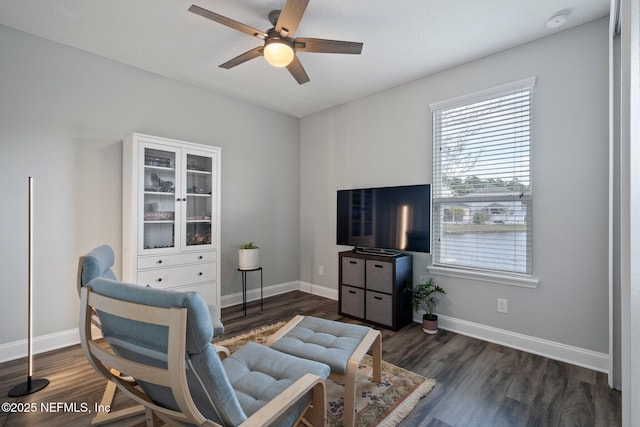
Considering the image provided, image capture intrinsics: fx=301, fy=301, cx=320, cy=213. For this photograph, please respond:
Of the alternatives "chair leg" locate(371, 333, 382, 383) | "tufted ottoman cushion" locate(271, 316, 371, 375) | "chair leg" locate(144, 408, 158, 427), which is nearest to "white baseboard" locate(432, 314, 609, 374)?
"chair leg" locate(371, 333, 382, 383)

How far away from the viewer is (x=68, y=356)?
2.54 metres

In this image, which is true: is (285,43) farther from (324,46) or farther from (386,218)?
(386,218)

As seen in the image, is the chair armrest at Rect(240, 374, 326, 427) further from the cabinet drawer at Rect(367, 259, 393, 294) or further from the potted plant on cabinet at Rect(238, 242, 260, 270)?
the potted plant on cabinet at Rect(238, 242, 260, 270)

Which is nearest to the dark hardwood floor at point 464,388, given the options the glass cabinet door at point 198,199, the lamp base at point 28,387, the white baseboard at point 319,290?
the lamp base at point 28,387

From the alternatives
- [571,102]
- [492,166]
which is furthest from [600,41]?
[492,166]

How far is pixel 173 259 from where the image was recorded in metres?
3.08

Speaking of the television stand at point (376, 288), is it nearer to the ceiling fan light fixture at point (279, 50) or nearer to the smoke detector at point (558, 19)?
the ceiling fan light fixture at point (279, 50)

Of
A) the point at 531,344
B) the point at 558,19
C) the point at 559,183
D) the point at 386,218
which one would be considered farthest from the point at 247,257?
the point at 558,19

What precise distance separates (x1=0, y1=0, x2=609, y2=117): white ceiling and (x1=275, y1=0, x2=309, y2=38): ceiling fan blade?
10.9 inches

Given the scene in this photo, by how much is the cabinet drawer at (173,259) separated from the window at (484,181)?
250 centimetres

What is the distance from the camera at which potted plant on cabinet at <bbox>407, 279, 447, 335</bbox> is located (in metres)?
3.02

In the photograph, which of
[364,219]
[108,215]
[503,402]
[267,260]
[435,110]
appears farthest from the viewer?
[267,260]

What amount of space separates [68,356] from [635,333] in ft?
11.7

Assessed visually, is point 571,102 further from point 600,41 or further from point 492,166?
point 492,166
